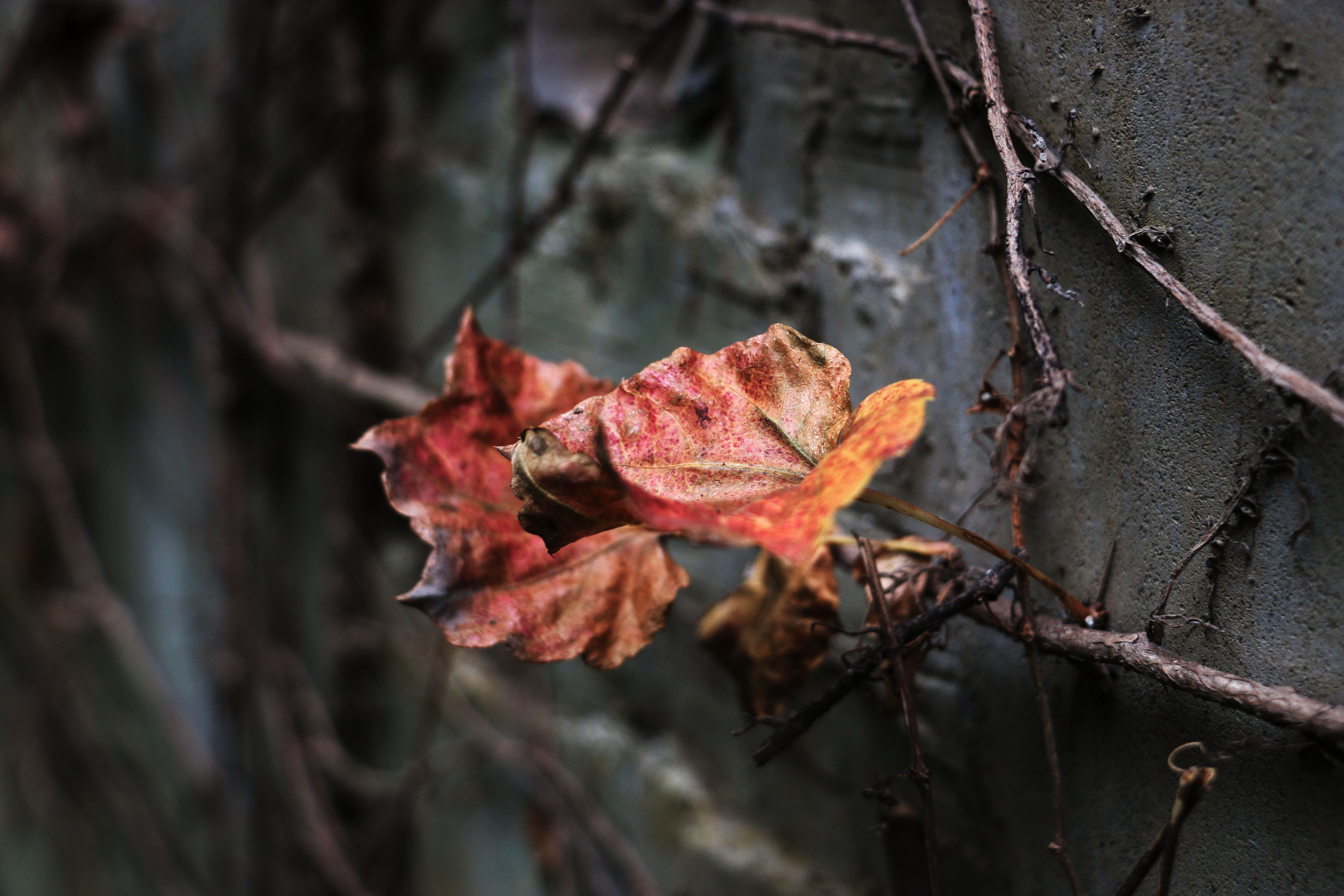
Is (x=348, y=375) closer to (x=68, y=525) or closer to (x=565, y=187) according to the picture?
(x=565, y=187)

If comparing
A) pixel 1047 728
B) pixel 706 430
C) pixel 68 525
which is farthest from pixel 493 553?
pixel 68 525

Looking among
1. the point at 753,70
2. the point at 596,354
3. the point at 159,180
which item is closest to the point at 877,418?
the point at 753,70

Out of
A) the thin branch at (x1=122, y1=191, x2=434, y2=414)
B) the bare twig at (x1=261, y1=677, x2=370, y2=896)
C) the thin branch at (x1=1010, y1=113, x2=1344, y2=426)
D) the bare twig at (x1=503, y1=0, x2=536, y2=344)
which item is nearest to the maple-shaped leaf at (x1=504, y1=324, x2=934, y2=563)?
the thin branch at (x1=1010, y1=113, x2=1344, y2=426)

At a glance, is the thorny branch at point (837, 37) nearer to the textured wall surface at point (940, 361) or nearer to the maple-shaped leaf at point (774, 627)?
the textured wall surface at point (940, 361)

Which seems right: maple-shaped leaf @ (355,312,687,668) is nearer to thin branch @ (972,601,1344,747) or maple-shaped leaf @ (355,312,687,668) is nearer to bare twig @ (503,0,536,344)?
thin branch @ (972,601,1344,747)

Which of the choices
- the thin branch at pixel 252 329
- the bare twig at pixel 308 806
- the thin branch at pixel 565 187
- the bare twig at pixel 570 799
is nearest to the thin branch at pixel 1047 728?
the thin branch at pixel 565 187

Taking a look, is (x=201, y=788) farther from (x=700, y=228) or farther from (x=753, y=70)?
(x=753, y=70)

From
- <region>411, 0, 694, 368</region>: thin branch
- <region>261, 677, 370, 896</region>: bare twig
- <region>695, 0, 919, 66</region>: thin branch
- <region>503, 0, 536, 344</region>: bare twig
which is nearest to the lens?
<region>695, 0, 919, 66</region>: thin branch
